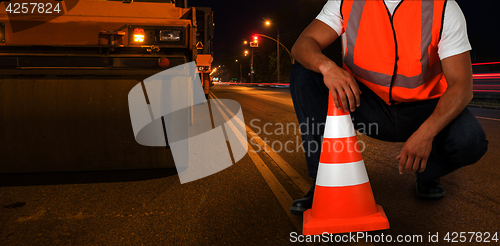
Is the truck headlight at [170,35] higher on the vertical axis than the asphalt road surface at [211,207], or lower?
higher

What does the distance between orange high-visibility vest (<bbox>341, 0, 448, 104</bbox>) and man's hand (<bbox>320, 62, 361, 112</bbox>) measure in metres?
0.46

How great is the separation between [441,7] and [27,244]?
118 inches

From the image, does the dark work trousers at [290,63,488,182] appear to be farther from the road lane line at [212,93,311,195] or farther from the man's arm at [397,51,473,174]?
the road lane line at [212,93,311,195]

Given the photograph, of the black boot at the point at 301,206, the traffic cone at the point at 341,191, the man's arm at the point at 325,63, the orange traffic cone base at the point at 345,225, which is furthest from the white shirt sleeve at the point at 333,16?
the orange traffic cone base at the point at 345,225

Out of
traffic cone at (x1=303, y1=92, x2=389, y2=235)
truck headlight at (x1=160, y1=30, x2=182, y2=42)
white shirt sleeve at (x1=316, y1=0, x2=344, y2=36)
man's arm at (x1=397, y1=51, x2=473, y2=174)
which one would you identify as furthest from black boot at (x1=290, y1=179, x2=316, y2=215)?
truck headlight at (x1=160, y1=30, x2=182, y2=42)

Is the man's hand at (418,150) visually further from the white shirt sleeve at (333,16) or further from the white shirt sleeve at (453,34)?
the white shirt sleeve at (333,16)

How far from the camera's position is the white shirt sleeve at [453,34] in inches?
92.6

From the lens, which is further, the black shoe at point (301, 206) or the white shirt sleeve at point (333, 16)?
the white shirt sleeve at point (333, 16)

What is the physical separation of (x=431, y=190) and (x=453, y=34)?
1196 millimetres

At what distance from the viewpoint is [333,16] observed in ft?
9.00

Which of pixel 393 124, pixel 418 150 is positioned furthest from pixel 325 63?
pixel 393 124

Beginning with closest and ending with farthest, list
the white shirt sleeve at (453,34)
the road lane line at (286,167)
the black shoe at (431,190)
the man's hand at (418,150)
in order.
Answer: the man's hand at (418,150) → the white shirt sleeve at (453,34) → the black shoe at (431,190) → the road lane line at (286,167)

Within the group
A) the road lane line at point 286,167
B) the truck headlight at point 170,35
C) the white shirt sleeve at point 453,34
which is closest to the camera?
the white shirt sleeve at point 453,34

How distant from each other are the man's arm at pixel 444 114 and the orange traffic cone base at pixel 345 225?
13.9 inches
